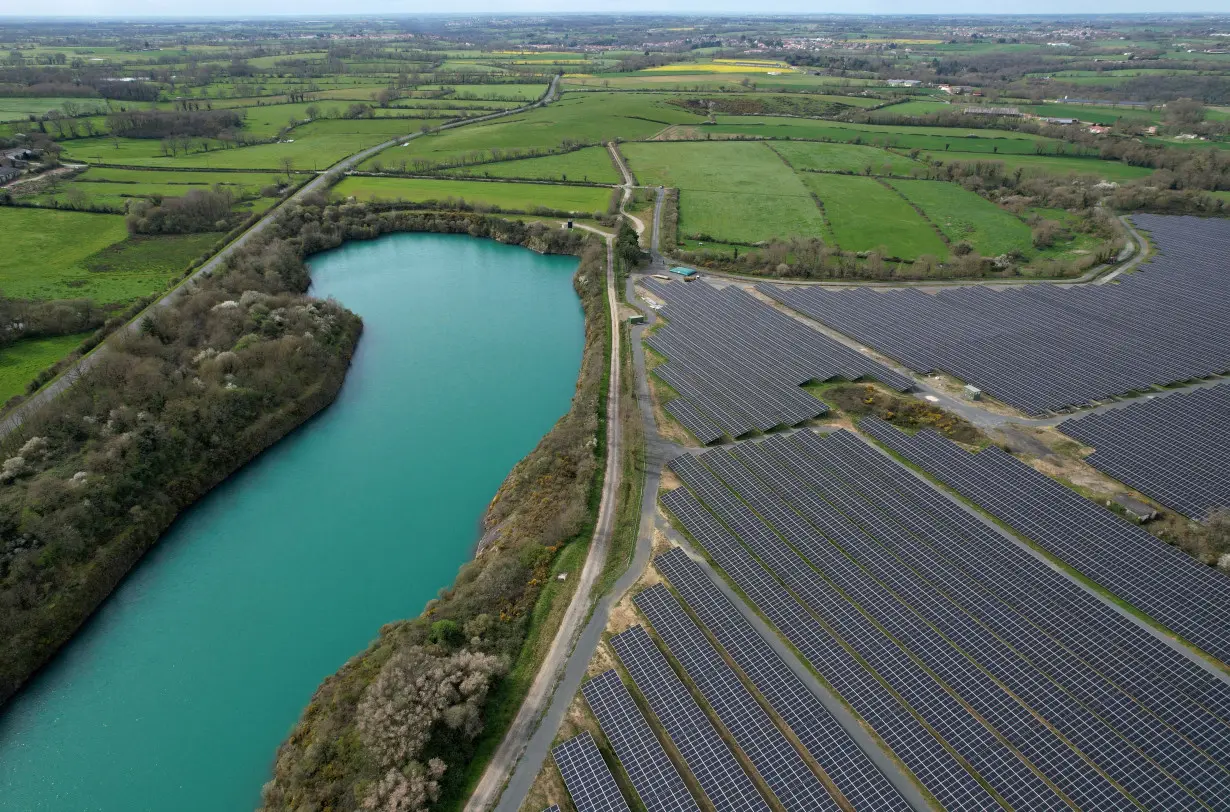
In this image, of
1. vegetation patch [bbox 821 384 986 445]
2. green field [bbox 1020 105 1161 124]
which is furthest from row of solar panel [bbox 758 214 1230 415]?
green field [bbox 1020 105 1161 124]

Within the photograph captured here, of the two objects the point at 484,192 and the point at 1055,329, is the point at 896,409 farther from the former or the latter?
the point at 484,192

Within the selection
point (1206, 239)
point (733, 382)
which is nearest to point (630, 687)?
point (733, 382)

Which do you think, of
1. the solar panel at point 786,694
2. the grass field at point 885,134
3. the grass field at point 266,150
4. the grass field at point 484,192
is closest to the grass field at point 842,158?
the grass field at point 885,134

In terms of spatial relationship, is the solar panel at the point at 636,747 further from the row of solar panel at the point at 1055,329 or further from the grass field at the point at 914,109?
the grass field at the point at 914,109

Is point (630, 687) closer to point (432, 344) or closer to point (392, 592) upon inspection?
point (392, 592)

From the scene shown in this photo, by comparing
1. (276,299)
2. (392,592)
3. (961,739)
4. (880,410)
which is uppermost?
(276,299)

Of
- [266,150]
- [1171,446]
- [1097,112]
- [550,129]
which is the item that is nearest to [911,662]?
[1171,446]
